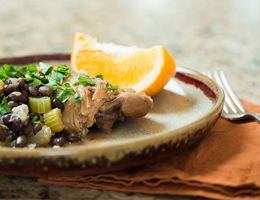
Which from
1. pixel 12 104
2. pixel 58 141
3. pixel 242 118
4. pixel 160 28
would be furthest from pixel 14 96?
pixel 160 28

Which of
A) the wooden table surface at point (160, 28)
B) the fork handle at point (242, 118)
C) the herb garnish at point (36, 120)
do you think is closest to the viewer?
the herb garnish at point (36, 120)

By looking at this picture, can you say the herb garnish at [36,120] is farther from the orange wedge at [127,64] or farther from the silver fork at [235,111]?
the silver fork at [235,111]

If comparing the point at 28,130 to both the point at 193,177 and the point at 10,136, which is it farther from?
the point at 193,177

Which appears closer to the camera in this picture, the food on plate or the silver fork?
the food on plate

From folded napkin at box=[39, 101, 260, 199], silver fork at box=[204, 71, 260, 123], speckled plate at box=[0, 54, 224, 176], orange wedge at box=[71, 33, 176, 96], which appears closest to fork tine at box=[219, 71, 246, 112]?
silver fork at box=[204, 71, 260, 123]

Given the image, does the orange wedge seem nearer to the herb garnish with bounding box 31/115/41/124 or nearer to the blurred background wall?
the herb garnish with bounding box 31/115/41/124

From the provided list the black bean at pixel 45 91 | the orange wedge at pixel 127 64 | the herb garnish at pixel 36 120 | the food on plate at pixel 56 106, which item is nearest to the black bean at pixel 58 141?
the food on plate at pixel 56 106

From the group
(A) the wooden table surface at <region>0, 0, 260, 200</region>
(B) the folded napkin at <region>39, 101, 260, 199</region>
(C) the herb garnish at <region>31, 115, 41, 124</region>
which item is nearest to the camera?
(B) the folded napkin at <region>39, 101, 260, 199</region>
